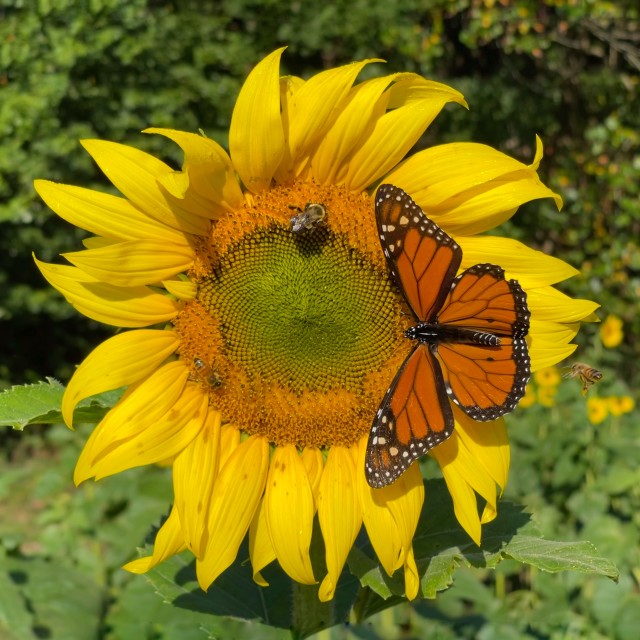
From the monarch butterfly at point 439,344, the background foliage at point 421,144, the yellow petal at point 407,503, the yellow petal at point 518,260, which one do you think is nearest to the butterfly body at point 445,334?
the monarch butterfly at point 439,344

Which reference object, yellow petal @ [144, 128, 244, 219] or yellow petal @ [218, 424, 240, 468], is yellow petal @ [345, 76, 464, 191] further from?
yellow petal @ [218, 424, 240, 468]

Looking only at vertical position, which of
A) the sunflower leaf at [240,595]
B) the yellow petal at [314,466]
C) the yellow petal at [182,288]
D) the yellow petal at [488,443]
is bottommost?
the sunflower leaf at [240,595]

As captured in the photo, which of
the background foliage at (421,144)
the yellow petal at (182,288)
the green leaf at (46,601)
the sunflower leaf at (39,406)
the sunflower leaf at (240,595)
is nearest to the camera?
the sunflower leaf at (39,406)

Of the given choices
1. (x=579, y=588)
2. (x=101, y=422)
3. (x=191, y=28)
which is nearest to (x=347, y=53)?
(x=191, y=28)

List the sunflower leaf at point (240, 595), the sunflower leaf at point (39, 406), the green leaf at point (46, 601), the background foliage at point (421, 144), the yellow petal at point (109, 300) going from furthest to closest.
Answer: the background foliage at point (421, 144), the green leaf at point (46, 601), the sunflower leaf at point (240, 595), the yellow petal at point (109, 300), the sunflower leaf at point (39, 406)

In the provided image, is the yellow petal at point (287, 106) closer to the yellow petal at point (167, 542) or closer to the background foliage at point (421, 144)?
the yellow petal at point (167, 542)

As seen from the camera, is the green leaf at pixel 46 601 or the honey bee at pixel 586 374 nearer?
the honey bee at pixel 586 374

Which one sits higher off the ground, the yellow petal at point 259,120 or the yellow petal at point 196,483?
the yellow petal at point 259,120

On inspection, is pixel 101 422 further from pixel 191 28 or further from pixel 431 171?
pixel 191 28

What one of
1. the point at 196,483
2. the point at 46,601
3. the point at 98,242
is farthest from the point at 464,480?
the point at 46,601
